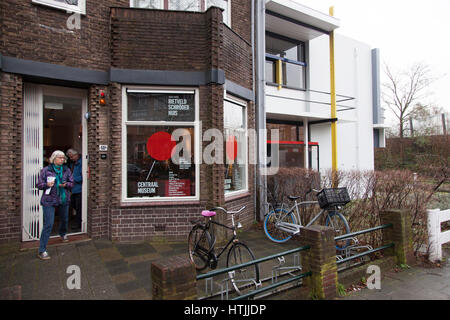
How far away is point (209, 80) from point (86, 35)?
2.73 meters

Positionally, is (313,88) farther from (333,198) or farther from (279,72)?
(333,198)

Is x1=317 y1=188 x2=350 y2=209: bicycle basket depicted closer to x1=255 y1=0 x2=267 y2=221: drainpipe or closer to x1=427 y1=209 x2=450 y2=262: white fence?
x1=427 y1=209 x2=450 y2=262: white fence

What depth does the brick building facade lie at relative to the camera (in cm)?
551

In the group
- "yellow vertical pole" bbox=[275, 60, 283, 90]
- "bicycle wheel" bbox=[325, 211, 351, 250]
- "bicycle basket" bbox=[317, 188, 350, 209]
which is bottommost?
"bicycle wheel" bbox=[325, 211, 351, 250]

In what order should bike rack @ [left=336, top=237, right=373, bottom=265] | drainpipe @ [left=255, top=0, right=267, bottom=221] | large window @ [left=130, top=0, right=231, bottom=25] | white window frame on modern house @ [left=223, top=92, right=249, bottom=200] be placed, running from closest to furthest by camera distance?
bike rack @ [left=336, top=237, right=373, bottom=265] < large window @ [left=130, top=0, right=231, bottom=25] < white window frame on modern house @ [left=223, top=92, right=249, bottom=200] < drainpipe @ [left=255, top=0, right=267, bottom=221]

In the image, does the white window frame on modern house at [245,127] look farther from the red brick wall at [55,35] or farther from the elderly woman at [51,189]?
the elderly woman at [51,189]

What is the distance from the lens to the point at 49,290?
3725 mm

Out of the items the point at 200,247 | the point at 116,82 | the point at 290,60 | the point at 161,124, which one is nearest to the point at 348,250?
the point at 200,247

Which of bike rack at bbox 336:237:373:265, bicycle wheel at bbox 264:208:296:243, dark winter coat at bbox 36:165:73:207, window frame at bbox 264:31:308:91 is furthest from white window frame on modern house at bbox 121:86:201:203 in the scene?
window frame at bbox 264:31:308:91

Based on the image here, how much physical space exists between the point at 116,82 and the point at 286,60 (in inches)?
296

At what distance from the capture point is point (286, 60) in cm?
1121

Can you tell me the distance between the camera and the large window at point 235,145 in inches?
273

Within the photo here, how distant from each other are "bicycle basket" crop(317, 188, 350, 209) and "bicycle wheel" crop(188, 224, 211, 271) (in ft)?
7.21

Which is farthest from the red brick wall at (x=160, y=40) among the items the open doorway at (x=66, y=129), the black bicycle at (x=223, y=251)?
the black bicycle at (x=223, y=251)
